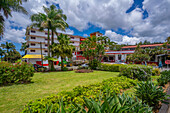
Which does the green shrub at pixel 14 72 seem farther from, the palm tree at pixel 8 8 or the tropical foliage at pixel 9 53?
the tropical foliage at pixel 9 53

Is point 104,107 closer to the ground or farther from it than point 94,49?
closer to the ground

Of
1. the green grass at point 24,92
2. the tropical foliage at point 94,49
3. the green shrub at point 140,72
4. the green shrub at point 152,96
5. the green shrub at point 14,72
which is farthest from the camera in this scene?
the tropical foliage at point 94,49

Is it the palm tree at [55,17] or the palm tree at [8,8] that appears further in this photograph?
the palm tree at [55,17]

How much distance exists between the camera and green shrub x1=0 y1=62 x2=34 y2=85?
7.06 m

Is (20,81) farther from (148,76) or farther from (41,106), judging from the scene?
(148,76)

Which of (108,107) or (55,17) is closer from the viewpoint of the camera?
(108,107)

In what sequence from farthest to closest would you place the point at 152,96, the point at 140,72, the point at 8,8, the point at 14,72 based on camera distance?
the point at 8,8 < the point at 140,72 < the point at 14,72 < the point at 152,96

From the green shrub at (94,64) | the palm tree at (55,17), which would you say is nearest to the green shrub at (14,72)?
the palm tree at (55,17)

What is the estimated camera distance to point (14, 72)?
7305 millimetres

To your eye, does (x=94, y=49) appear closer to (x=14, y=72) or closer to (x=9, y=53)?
(x=14, y=72)

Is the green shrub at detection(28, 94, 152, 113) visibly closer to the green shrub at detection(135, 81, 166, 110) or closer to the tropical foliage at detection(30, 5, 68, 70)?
the green shrub at detection(135, 81, 166, 110)

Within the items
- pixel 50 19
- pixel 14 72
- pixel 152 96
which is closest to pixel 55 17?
pixel 50 19

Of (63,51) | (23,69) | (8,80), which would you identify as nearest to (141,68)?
(23,69)

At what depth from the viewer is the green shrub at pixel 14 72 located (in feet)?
23.2
